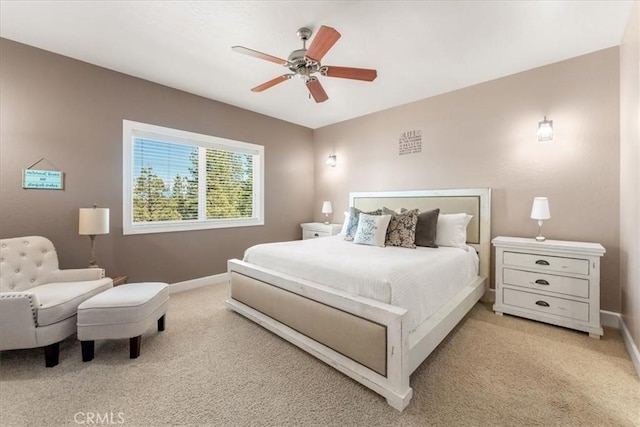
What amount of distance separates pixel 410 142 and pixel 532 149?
1.49 m

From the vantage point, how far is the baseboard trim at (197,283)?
11.7ft

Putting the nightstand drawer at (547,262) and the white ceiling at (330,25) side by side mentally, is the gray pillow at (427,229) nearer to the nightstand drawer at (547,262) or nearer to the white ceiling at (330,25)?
the nightstand drawer at (547,262)

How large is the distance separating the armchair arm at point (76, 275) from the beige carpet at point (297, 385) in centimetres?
55

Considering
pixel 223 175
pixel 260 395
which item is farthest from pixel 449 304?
pixel 223 175

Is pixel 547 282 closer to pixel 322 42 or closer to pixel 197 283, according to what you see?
pixel 322 42

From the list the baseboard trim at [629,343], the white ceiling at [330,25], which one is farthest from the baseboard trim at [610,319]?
the white ceiling at [330,25]

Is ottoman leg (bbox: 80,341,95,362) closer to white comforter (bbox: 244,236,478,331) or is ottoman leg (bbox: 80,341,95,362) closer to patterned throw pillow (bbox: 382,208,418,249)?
white comforter (bbox: 244,236,478,331)

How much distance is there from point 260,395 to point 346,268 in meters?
1.00

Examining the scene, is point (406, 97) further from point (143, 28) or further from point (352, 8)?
point (143, 28)

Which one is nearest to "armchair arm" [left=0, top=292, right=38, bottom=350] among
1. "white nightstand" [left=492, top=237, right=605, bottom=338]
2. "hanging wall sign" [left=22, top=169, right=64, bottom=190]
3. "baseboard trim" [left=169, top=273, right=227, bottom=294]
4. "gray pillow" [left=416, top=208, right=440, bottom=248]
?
"hanging wall sign" [left=22, top=169, right=64, bottom=190]

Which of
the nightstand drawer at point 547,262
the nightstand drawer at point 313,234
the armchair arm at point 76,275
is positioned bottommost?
the armchair arm at point 76,275

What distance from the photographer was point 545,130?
2.83 meters

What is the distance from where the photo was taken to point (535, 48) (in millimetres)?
2588

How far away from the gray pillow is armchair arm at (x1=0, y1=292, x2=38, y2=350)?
3367 millimetres
